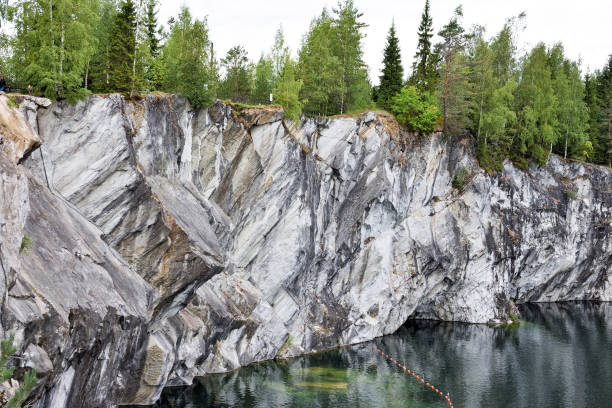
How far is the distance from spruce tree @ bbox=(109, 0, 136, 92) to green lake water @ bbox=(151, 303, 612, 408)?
769 inches

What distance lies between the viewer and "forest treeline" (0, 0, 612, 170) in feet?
89.8

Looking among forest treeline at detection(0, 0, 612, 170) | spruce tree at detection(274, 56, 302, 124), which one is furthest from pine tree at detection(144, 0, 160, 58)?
spruce tree at detection(274, 56, 302, 124)

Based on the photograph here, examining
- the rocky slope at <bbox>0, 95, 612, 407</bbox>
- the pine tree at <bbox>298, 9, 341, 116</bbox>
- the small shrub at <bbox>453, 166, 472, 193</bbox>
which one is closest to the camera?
the rocky slope at <bbox>0, 95, 612, 407</bbox>

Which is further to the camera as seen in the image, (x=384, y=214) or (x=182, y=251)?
(x=384, y=214)

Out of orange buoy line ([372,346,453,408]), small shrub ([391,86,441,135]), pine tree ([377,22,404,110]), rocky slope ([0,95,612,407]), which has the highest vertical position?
pine tree ([377,22,404,110])

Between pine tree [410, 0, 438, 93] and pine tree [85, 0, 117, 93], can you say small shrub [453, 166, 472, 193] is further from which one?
pine tree [85, 0, 117, 93]

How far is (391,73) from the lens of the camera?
2201 inches

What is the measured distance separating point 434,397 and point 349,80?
3202 cm

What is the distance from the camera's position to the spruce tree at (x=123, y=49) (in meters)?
30.7

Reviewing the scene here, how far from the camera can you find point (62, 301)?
61.3 ft

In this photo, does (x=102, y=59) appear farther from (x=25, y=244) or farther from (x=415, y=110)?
(x=415, y=110)

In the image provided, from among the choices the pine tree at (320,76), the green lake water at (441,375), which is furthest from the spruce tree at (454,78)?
the green lake water at (441,375)

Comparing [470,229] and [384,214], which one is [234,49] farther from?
[470,229]

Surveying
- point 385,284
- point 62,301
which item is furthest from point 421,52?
point 62,301
